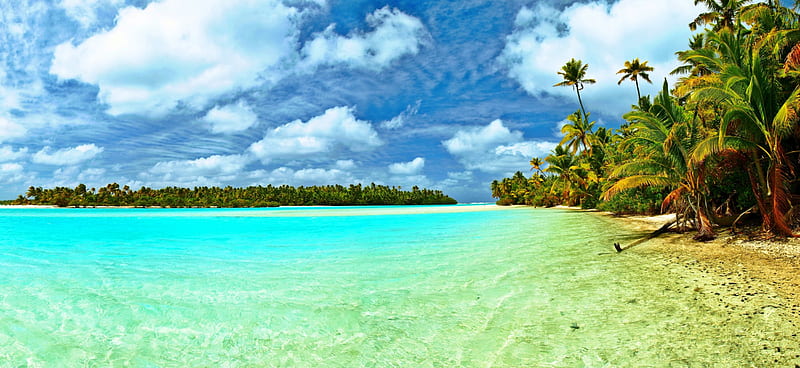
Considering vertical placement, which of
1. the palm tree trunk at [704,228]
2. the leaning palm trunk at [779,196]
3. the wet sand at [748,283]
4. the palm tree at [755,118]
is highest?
the palm tree at [755,118]

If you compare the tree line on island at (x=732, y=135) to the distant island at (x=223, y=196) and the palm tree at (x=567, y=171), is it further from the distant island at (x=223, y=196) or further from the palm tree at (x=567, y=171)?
the distant island at (x=223, y=196)

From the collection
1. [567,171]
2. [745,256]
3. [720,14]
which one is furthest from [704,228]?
[567,171]

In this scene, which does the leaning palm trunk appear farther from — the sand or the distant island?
the distant island

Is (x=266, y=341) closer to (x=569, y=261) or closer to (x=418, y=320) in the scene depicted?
(x=418, y=320)

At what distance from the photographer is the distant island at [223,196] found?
9719 cm

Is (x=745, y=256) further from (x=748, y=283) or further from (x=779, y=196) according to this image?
(x=748, y=283)

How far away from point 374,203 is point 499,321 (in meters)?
102

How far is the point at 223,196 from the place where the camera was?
329ft

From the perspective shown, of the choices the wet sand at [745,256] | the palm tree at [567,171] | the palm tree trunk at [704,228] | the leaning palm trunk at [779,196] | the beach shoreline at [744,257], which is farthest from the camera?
the palm tree at [567,171]

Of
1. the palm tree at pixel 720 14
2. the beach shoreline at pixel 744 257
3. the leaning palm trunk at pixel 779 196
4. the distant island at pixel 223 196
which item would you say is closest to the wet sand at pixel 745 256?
the beach shoreline at pixel 744 257

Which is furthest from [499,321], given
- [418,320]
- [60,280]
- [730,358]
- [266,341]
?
[60,280]

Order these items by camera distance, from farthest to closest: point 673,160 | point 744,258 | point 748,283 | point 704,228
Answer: point 673,160 < point 704,228 < point 744,258 < point 748,283

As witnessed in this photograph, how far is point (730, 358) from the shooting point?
291 centimetres

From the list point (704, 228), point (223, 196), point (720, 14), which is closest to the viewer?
point (704, 228)
